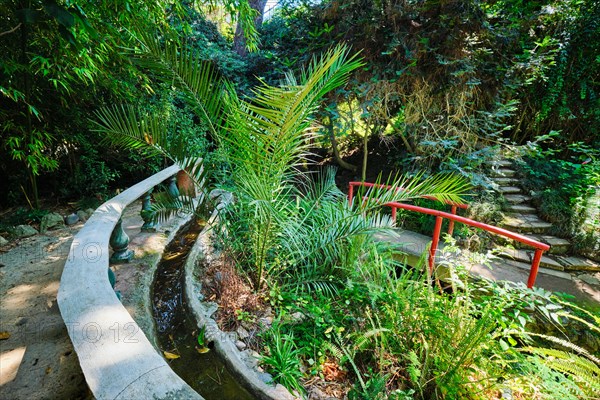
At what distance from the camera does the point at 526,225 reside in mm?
3922

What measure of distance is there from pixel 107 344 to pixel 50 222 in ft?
11.5

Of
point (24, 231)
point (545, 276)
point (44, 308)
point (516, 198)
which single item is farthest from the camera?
point (516, 198)

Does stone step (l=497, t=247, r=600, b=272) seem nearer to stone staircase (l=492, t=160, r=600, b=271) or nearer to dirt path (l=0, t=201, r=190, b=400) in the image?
stone staircase (l=492, t=160, r=600, b=271)

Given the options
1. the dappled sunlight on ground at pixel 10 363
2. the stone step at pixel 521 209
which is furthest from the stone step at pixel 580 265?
the dappled sunlight on ground at pixel 10 363

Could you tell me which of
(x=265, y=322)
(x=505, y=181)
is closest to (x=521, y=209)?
(x=505, y=181)

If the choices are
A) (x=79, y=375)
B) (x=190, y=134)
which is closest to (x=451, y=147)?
(x=190, y=134)

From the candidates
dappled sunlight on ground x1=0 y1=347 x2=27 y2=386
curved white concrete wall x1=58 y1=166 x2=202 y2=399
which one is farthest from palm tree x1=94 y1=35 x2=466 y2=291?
dappled sunlight on ground x1=0 y1=347 x2=27 y2=386

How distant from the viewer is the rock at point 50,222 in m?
3.07

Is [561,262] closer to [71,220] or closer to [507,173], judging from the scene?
[507,173]

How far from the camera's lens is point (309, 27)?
527 cm

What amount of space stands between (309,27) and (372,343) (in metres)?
5.46

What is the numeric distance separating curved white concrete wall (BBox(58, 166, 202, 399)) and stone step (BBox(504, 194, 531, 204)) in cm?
517

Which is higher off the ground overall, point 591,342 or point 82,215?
point 82,215

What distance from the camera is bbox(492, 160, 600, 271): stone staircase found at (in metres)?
3.44
